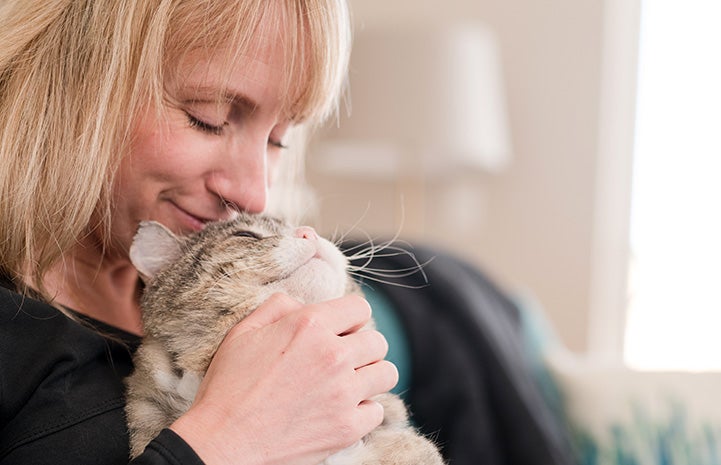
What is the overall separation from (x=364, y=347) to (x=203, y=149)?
1.48 feet

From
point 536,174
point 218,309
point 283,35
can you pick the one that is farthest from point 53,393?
point 536,174

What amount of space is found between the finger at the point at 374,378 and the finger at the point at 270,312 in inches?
5.3

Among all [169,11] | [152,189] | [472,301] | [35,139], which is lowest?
[472,301]

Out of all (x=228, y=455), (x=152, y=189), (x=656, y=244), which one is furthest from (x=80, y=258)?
(x=656, y=244)

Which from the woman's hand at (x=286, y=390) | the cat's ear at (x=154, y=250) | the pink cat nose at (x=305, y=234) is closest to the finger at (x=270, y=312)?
the woman's hand at (x=286, y=390)

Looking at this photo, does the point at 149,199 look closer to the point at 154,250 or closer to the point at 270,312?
the point at 154,250

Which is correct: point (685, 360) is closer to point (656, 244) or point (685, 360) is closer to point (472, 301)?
point (656, 244)

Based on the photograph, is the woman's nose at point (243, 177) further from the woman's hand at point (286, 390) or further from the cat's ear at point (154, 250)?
the woman's hand at point (286, 390)

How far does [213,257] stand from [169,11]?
41 cm

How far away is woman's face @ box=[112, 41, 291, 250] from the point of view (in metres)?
1.24

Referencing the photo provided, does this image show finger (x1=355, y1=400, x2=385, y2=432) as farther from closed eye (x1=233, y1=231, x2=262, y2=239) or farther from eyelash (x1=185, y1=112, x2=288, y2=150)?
eyelash (x1=185, y1=112, x2=288, y2=150)

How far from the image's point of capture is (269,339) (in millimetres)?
1043

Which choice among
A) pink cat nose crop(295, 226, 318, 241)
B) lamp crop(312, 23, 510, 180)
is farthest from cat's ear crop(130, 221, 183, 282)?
lamp crop(312, 23, 510, 180)

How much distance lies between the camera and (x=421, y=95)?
11.0ft
